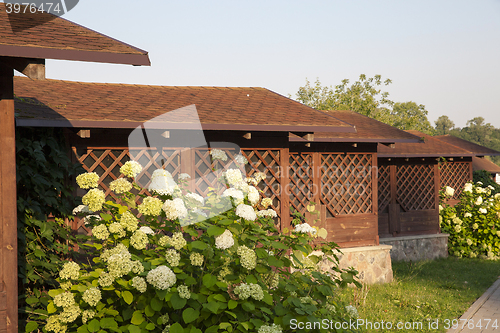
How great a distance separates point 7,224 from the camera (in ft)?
9.87

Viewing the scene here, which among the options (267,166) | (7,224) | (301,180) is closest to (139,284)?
(7,224)

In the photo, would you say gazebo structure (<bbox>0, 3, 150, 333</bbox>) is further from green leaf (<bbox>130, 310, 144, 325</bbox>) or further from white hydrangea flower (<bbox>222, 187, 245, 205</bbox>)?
white hydrangea flower (<bbox>222, 187, 245, 205</bbox>)

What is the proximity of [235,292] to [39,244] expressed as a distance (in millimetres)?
2503

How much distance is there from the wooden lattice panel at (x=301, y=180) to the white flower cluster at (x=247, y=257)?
4.99 metres

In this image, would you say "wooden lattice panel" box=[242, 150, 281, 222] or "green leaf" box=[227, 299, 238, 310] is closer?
"green leaf" box=[227, 299, 238, 310]

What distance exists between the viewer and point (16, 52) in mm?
2834

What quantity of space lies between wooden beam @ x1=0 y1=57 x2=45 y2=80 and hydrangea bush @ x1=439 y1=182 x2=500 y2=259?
453 inches

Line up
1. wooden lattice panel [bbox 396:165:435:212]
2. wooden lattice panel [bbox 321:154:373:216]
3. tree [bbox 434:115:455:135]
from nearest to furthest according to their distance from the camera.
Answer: wooden lattice panel [bbox 321:154:373:216] → wooden lattice panel [bbox 396:165:435:212] → tree [bbox 434:115:455:135]

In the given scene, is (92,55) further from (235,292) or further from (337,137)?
(337,137)

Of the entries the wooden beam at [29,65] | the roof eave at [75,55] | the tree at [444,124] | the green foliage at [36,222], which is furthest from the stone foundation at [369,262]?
the tree at [444,124]

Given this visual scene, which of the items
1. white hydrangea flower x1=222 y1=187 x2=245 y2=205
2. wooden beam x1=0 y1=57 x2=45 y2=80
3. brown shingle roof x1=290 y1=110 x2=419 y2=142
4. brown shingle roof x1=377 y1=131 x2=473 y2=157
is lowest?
white hydrangea flower x1=222 y1=187 x2=245 y2=205

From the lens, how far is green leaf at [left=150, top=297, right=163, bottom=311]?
2883 millimetres

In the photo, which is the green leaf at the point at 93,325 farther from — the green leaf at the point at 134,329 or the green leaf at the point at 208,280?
the green leaf at the point at 208,280

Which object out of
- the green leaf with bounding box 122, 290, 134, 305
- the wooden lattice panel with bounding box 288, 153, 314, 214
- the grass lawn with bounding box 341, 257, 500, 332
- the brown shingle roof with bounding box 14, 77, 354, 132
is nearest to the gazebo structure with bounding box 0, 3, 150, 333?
the green leaf with bounding box 122, 290, 134, 305
